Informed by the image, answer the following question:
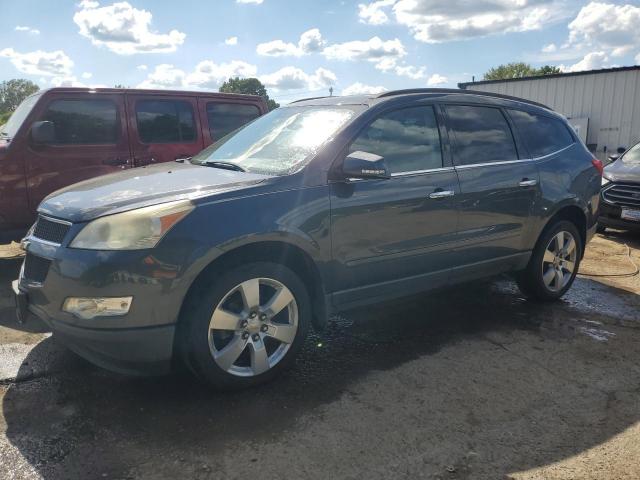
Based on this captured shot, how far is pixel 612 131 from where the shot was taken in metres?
14.3

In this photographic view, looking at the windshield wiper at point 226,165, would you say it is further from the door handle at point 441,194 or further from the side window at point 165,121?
the side window at point 165,121

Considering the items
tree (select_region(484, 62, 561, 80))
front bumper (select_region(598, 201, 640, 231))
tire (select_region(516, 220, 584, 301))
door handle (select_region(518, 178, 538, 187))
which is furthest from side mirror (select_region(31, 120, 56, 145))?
tree (select_region(484, 62, 561, 80))

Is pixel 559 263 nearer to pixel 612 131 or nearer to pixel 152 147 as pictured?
pixel 152 147

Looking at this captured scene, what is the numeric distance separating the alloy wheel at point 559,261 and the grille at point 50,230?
12.7 ft

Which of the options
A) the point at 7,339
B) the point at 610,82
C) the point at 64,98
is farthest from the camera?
the point at 610,82

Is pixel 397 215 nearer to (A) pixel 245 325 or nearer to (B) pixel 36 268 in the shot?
(A) pixel 245 325

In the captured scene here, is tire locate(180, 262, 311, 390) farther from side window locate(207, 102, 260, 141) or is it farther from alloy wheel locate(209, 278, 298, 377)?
side window locate(207, 102, 260, 141)

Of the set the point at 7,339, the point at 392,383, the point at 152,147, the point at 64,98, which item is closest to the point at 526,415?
the point at 392,383

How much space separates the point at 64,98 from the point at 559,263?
5.41 metres

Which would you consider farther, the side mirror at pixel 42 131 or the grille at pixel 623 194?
the grille at pixel 623 194

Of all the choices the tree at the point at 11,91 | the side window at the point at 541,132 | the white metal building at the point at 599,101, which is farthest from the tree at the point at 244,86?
the side window at the point at 541,132

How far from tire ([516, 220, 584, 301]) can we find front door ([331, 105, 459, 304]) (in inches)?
46.7

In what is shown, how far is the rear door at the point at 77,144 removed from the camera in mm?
5945

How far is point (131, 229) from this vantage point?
2.86 meters
